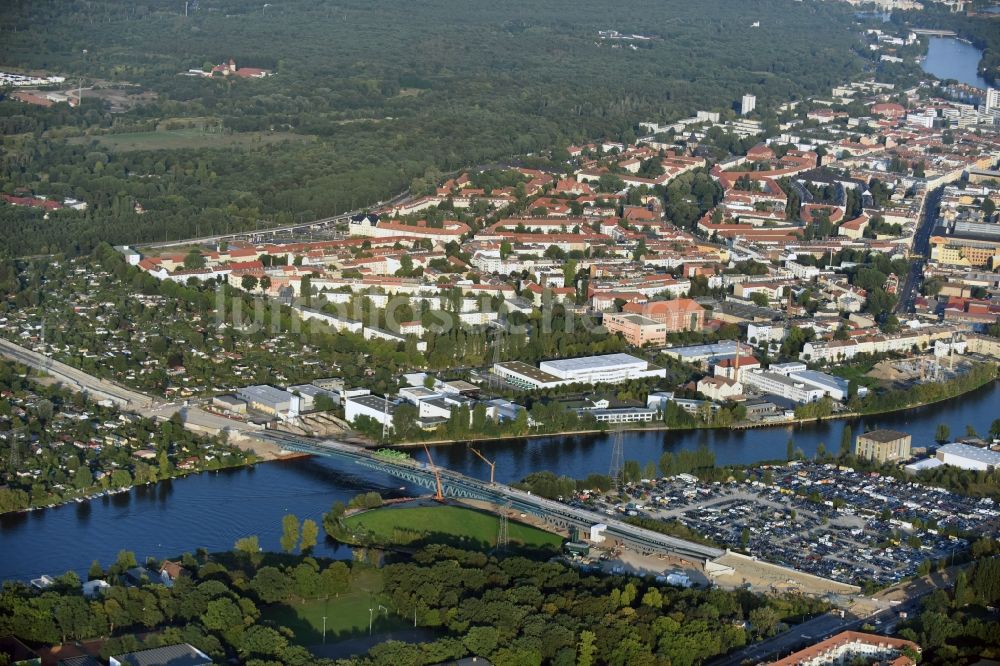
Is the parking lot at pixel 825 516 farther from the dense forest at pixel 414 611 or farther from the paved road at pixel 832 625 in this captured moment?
the dense forest at pixel 414 611

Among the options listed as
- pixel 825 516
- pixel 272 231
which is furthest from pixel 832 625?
pixel 272 231

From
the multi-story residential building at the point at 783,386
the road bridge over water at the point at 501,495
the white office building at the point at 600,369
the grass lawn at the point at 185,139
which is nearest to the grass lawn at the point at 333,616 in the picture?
the road bridge over water at the point at 501,495

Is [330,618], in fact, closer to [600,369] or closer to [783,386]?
[600,369]

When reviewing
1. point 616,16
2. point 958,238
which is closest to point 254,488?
point 958,238

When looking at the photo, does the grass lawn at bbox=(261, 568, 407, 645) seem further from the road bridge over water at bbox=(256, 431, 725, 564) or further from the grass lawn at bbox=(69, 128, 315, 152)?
the grass lawn at bbox=(69, 128, 315, 152)

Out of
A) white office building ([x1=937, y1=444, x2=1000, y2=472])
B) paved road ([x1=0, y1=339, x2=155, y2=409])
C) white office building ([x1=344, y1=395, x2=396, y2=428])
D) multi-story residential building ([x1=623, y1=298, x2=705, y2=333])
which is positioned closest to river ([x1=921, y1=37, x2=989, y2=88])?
multi-story residential building ([x1=623, y1=298, x2=705, y2=333])

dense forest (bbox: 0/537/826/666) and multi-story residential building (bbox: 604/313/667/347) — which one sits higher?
multi-story residential building (bbox: 604/313/667/347)

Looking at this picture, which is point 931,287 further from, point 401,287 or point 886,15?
point 886,15
